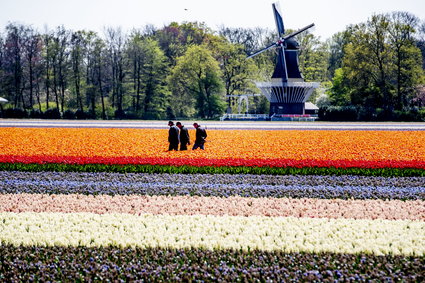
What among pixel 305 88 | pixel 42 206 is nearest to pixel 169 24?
pixel 305 88

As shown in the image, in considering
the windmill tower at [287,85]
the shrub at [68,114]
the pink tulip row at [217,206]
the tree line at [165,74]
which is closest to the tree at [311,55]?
the tree line at [165,74]

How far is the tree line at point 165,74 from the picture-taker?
2178 inches

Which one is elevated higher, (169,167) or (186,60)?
(186,60)

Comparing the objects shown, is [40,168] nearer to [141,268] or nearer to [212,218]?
[212,218]

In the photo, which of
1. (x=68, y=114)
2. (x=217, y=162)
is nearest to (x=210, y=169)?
(x=217, y=162)

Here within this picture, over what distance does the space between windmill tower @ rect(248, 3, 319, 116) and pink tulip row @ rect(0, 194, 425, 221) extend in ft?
138

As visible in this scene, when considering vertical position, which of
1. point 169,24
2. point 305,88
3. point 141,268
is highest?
point 169,24

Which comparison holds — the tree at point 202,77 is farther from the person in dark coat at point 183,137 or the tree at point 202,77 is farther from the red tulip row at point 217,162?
the red tulip row at point 217,162

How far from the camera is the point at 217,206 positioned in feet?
32.0

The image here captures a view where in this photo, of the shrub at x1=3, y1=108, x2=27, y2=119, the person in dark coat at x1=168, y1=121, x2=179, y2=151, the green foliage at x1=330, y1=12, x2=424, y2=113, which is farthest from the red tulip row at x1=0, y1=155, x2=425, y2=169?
the shrub at x1=3, y1=108, x2=27, y2=119

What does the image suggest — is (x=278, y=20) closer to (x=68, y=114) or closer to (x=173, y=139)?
(x=68, y=114)

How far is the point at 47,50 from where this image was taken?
6294 cm

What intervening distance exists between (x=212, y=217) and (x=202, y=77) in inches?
2137

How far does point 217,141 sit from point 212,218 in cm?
1358
